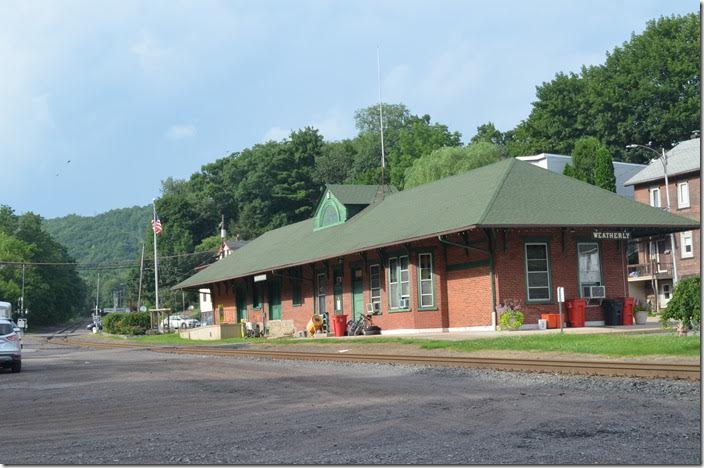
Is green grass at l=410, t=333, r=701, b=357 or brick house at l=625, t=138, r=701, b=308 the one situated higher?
brick house at l=625, t=138, r=701, b=308

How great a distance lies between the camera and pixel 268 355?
92.2 ft

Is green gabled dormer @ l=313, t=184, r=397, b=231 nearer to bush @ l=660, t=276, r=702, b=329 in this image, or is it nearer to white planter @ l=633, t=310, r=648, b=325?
white planter @ l=633, t=310, r=648, b=325

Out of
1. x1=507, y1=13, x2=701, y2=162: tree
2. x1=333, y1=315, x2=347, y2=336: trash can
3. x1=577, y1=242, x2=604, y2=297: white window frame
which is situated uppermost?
x1=507, y1=13, x2=701, y2=162: tree

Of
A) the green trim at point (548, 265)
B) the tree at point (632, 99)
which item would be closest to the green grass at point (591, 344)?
the green trim at point (548, 265)

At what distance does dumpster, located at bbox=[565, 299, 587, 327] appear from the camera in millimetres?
30562

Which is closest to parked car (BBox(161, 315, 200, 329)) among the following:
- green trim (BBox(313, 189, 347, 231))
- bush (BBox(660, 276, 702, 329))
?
green trim (BBox(313, 189, 347, 231))

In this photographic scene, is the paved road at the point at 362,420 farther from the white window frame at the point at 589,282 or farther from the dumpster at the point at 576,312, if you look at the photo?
the white window frame at the point at 589,282

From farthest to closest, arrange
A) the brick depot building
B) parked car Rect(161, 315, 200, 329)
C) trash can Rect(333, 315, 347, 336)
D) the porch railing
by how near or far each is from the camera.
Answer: parked car Rect(161, 315, 200, 329) < the porch railing < trash can Rect(333, 315, 347, 336) < the brick depot building

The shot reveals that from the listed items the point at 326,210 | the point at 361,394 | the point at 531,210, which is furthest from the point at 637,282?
the point at 361,394

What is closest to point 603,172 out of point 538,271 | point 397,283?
point 397,283

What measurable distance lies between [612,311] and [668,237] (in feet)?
107

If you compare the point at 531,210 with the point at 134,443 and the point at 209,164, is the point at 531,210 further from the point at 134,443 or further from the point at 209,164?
the point at 209,164

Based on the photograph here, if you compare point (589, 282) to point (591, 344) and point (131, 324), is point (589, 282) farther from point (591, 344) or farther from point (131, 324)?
point (131, 324)

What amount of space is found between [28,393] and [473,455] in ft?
39.4
